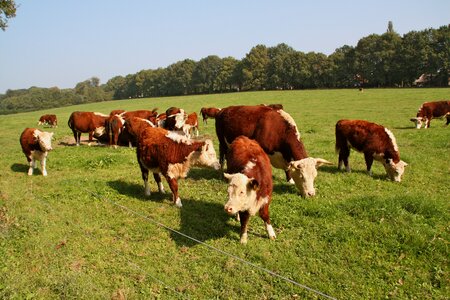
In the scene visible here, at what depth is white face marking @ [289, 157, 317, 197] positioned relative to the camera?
7.65 meters

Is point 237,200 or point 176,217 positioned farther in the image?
point 176,217

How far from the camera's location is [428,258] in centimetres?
557

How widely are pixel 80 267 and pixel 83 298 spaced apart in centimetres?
103

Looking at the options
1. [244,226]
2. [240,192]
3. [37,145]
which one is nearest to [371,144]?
[244,226]

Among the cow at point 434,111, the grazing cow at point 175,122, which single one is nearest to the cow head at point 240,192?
the grazing cow at point 175,122

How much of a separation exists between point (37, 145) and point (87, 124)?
6.40 metres

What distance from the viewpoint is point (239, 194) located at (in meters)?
5.61

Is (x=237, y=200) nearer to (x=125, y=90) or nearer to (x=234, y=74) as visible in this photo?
(x=234, y=74)

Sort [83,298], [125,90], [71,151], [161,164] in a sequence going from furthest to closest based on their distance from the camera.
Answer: [125,90]
[71,151]
[161,164]
[83,298]

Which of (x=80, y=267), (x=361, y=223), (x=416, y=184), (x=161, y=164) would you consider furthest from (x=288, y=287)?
(x=416, y=184)

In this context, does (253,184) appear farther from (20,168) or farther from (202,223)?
(20,168)

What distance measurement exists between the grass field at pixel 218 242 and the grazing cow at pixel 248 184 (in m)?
0.59

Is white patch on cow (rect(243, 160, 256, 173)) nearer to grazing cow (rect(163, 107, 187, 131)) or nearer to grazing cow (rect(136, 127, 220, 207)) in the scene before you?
grazing cow (rect(136, 127, 220, 207))

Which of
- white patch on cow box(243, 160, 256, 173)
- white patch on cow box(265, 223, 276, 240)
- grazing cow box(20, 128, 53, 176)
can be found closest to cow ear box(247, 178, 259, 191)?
white patch on cow box(243, 160, 256, 173)
